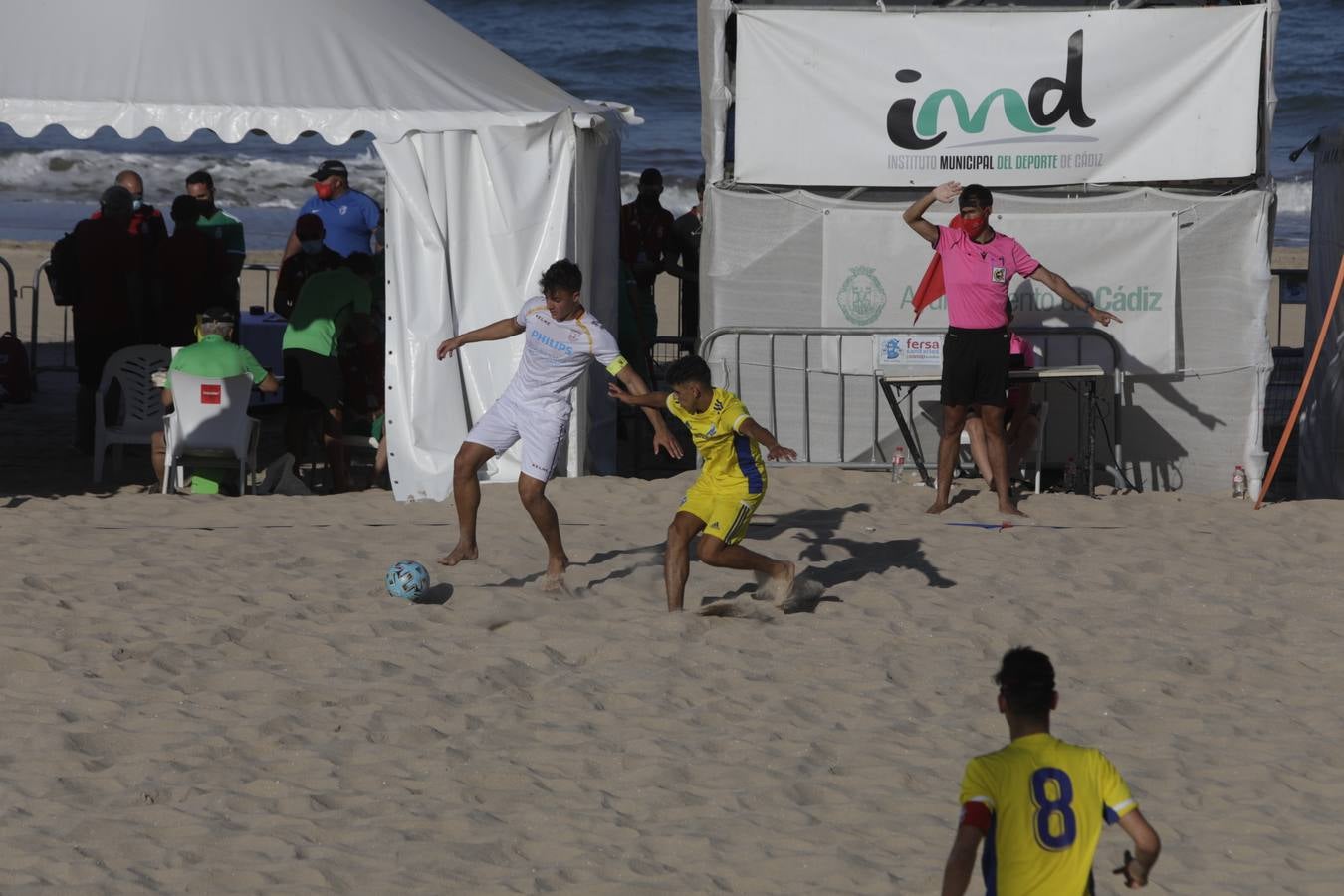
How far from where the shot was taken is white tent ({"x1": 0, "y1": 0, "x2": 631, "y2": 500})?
31.2ft

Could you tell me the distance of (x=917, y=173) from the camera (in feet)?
34.3

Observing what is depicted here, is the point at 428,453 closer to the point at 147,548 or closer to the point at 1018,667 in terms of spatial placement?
the point at 147,548

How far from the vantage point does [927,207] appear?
31.0 feet

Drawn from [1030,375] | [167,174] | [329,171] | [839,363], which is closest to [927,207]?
[1030,375]

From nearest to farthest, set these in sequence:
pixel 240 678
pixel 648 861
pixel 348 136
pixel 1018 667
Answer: pixel 1018 667 → pixel 648 861 → pixel 240 678 → pixel 348 136

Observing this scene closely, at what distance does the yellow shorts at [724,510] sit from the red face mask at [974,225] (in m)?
2.76

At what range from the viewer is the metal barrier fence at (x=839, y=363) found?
10.4 meters

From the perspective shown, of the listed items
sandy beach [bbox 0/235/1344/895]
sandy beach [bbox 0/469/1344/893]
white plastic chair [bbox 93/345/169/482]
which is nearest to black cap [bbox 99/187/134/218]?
white plastic chair [bbox 93/345/169/482]

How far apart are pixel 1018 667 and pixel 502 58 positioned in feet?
26.0

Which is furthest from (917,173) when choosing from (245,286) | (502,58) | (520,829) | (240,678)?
(245,286)

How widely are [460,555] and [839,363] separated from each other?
3.05 meters

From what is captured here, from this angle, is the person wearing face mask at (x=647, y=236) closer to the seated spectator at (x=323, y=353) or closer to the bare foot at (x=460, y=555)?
the seated spectator at (x=323, y=353)

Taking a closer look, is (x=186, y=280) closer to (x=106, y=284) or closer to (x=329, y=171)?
(x=106, y=284)

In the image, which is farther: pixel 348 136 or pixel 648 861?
pixel 348 136
